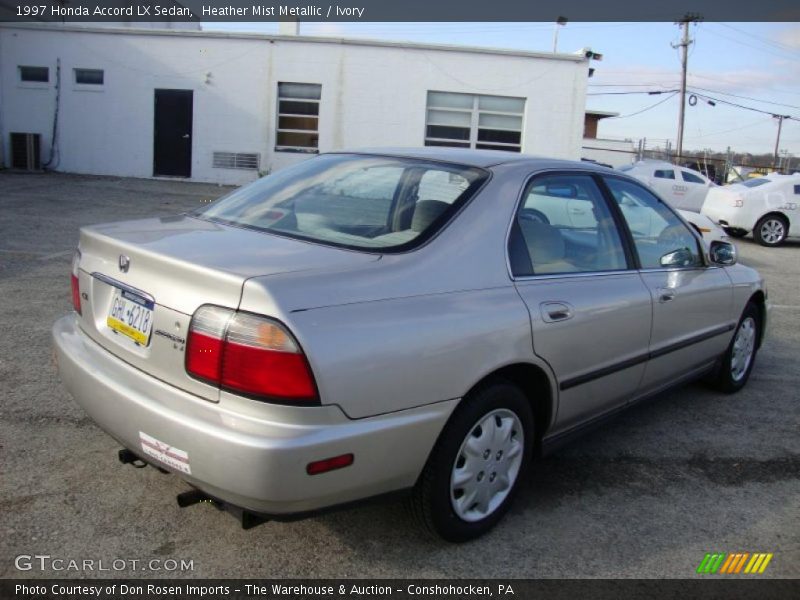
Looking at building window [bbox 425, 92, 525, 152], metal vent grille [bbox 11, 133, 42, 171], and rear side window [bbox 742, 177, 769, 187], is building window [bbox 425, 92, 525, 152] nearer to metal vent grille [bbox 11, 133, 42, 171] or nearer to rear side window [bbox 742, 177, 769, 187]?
rear side window [bbox 742, 177, 769, 187]

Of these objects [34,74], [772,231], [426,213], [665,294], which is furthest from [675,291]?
[34,74]

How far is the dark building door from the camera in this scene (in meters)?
19.9

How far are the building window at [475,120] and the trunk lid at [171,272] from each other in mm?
17191

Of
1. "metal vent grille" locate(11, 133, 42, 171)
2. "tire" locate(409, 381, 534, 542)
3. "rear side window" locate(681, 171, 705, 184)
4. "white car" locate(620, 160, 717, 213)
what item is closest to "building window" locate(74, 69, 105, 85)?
"metal vent grille" locate(11, 133, 42, 171)

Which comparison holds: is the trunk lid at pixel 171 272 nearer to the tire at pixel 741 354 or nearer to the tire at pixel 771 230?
the tire at pixel 741 354

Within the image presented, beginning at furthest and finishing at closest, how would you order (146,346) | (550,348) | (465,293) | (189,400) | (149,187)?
(149,187) → (550,348) → (465,293) → (146,346) → (189,400)

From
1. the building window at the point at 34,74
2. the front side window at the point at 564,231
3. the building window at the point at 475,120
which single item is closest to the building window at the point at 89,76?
the building window at the point at 34,74

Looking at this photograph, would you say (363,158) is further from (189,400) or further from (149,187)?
(149,187)

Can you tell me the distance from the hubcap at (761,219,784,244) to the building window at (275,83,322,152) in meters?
11.4

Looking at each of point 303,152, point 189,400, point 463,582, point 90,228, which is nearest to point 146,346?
point 189,400

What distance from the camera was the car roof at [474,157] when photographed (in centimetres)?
335

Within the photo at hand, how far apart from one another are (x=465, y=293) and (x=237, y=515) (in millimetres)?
1150

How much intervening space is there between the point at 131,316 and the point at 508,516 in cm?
181

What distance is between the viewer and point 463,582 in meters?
2.66
